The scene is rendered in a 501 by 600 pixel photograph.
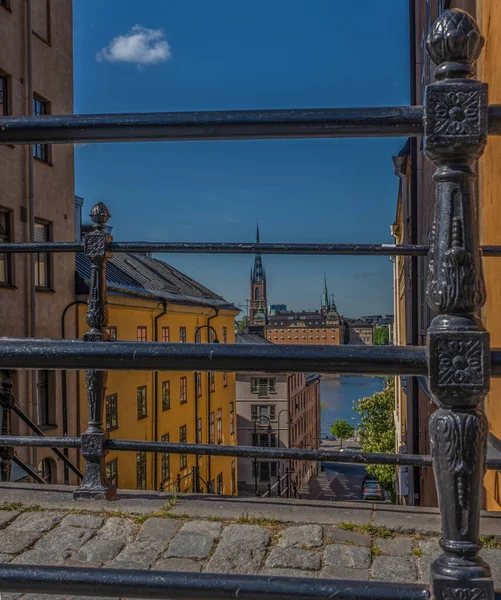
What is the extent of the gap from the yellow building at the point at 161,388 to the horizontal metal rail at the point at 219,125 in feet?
33.4

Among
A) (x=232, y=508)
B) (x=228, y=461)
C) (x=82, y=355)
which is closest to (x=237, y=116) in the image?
(x=82, y=355)

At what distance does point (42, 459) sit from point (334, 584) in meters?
12.6

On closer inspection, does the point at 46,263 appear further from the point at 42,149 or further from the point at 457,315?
the point at 457,315

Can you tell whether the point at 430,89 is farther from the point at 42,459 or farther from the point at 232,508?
the point at 42,459

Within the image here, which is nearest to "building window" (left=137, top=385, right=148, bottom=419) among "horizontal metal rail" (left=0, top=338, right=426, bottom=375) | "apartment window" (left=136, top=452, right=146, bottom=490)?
"apartment window" (left=136, top=452, right=146, bottom=490)

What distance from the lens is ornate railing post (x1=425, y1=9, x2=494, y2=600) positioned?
85 cm

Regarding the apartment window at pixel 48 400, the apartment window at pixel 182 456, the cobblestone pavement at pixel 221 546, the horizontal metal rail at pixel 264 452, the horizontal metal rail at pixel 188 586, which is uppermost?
the horizontal metal rail at pixel 188 586

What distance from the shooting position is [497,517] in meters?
2.23

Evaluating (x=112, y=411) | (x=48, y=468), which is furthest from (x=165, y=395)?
(x=48, y=468)

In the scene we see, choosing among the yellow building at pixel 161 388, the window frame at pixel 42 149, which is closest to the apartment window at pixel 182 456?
the yellow building at pixel 161 388

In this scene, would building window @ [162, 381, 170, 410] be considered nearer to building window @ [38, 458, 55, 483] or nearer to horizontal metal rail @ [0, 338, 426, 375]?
building window @ [38, 458, 55, 483]

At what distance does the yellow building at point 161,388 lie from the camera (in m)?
15.0

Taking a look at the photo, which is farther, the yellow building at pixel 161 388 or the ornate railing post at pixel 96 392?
the yellow building at pixel 161 388

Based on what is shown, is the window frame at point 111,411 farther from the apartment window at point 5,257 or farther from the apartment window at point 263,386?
the apartment window at point 263,386
